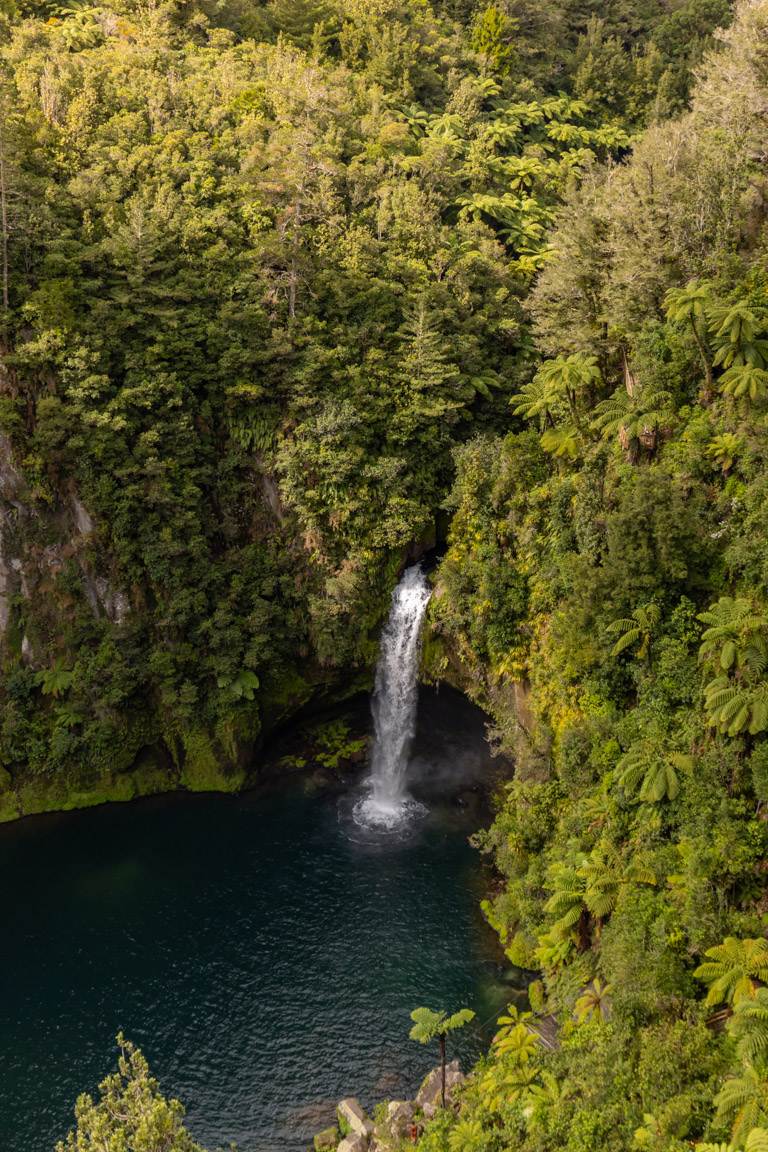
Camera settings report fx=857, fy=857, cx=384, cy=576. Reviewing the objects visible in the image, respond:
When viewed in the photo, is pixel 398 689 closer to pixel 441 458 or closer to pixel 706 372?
pixel 441 458

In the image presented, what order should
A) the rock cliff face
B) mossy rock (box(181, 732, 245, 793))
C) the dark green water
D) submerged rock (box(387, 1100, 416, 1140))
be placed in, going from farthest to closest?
mossy rock (box(181, 732, 245, 793)) < the rock cliff face < the dark green water < submerged rock (box(387, 1100, 416, 1140))

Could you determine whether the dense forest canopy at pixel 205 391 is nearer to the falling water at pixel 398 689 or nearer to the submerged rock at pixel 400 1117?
the falling water at pixel 398 689

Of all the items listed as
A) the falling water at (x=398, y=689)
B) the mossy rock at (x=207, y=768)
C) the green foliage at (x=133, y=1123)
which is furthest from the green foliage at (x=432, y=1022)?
the mossy rock at (x=207, y=768)

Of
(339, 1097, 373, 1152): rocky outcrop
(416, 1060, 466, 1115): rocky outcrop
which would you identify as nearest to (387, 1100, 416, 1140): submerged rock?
(416, 1060, 466, 1115): rocky outcrop

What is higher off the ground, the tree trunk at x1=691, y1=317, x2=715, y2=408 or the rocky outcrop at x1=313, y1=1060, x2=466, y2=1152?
the tree trunk at x1=691, y1=317, x2=715, y2=408

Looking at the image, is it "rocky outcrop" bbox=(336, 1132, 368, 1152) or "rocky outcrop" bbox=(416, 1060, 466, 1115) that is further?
"rocky outcrop" bbox=(416, 1060, 466, 1115)

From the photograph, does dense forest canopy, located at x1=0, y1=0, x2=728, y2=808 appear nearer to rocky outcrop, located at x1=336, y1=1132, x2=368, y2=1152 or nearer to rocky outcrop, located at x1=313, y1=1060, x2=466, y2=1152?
rocky outcrop, located at x1=313, y1=1060, x2=466, y2=1152

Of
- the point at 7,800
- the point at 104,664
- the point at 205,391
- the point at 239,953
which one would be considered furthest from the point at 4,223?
the point at 239,953
